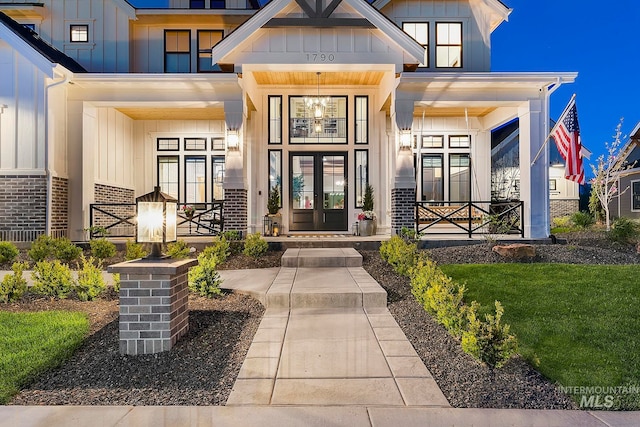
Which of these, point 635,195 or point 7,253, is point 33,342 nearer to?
point 7,253

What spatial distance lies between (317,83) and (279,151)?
2.16 meters

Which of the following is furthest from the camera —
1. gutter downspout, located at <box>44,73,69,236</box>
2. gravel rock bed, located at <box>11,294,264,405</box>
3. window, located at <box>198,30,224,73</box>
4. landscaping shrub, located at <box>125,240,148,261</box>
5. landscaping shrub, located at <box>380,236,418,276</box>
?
window, located at <box>198,30,224,73</box>

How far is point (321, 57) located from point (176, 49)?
584 centimetres

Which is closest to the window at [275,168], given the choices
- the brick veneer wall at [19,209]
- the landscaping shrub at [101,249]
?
the landscaping shrub at [101,249]

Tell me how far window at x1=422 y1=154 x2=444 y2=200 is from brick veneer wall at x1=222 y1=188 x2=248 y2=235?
602cm

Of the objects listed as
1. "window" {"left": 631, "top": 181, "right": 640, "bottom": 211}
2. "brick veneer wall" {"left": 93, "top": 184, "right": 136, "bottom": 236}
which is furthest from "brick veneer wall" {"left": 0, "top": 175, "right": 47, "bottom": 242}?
"window" {"left": 631, "top": 181, "right": 640, "bottom": 211}

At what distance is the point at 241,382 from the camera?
3223mm

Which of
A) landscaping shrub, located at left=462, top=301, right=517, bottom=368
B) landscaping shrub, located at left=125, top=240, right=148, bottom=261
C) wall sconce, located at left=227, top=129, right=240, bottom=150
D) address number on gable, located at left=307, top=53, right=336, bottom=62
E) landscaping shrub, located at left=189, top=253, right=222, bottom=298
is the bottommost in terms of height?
landscaping shrub, located at left=462, top=301, right=517, bottom=368

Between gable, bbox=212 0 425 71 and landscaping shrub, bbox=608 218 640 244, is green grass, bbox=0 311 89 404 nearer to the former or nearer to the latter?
gable, bbox=212 0 425 71

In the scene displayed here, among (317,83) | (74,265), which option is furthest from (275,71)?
(74,265)

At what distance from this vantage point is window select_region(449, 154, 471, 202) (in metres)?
12.8

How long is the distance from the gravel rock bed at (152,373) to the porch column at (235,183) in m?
5.21

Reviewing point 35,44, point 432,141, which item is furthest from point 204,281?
point 432,141

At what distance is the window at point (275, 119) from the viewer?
454 inches
